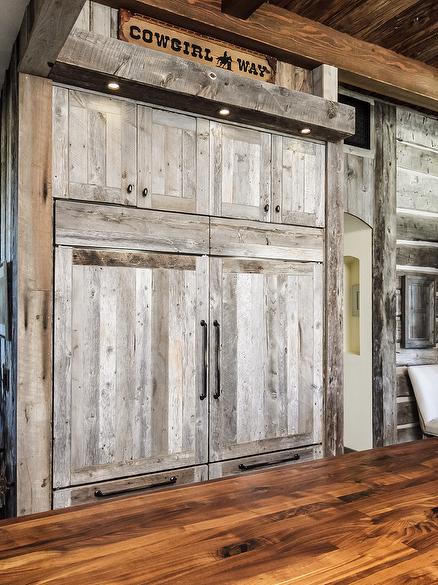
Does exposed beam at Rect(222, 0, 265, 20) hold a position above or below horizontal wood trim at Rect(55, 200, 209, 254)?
above

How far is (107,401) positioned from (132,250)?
787mm

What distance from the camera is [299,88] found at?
10.5 feet

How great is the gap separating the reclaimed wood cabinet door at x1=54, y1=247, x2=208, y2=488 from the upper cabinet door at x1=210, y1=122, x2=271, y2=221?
0.39 meters

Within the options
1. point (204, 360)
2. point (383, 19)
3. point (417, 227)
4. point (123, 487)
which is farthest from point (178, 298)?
point (417, 227)

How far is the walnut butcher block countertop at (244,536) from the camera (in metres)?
0.95

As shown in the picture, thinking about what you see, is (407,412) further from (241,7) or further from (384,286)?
(241,7)

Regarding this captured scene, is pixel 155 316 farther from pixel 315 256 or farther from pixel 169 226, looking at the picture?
pixel 315 256

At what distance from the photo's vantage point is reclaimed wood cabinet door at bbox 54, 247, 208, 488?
2.48 meters

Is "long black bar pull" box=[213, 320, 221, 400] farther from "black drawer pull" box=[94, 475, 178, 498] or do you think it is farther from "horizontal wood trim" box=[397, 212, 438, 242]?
"horizontal wood trim" box=[397, 212, 438, 242]

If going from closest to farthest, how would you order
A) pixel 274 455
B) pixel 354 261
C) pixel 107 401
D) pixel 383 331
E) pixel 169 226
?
pixel 107 401
pixel 169 226
pixel 274 455
pixel 383 331
pixel 354 261

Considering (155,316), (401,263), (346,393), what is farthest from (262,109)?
(346,393)

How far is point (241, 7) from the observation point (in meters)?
2.54

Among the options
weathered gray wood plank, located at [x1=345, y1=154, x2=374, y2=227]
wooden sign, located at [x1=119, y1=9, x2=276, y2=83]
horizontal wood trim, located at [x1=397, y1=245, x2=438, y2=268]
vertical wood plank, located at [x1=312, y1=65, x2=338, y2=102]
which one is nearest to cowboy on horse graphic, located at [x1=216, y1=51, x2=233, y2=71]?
wooden sign, located at [x1=119, y1=9, x2=276, y2=83]

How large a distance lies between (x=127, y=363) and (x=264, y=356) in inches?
33.9
